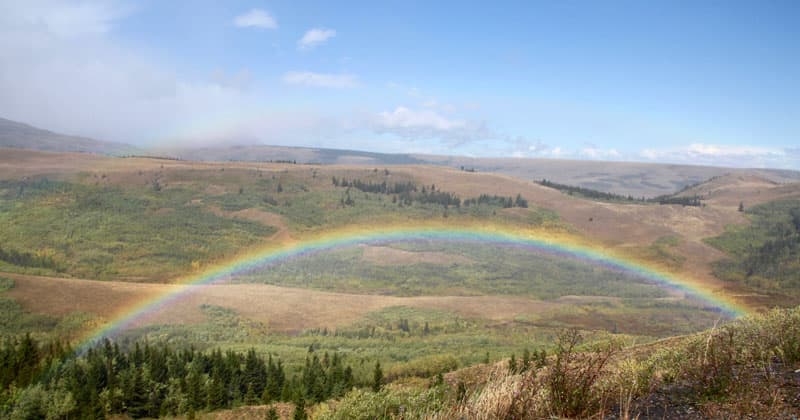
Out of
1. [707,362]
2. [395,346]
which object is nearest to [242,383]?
[395,346]

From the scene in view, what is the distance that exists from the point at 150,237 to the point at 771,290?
647ft

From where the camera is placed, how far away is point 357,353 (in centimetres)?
8344

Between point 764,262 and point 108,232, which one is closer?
point 108,232

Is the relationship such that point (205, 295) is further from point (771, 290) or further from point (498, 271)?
point (771, 290)

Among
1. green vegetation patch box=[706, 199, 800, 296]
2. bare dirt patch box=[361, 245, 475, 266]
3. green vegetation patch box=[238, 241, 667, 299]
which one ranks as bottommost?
green vegetation patch box=[238, 241, 667, 299]

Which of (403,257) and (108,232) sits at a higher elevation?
(108,232)

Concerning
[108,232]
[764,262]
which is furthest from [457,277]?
[108,232]

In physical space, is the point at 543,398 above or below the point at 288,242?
above

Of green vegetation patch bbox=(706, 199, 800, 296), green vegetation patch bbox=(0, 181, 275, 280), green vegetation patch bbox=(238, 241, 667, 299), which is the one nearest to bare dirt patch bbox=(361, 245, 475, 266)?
green vegetation patch bbox=(238, 241, 667, 299)

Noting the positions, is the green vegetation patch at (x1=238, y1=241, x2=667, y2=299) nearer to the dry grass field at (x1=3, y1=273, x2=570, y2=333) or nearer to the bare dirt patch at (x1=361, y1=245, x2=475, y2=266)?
the bare dirt patch at (x1=361, y1=245, x2=475, y2=266)

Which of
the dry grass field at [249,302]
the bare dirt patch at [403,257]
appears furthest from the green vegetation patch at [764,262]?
the bare dirt patch at [403,257]

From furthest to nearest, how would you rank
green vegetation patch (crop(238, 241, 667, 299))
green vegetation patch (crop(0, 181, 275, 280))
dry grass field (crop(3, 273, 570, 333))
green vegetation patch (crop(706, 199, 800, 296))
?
green vegetation patch (crop(706, 199, 800, 296)) → green vegetation patch (crop(238, 241, 667, 299)) → green vegetation patch (crop(0, 181, 275, 280)) → dry grass field (crop(3, 273, 570, 333))

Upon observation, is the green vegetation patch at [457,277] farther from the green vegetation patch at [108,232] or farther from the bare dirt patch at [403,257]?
the green vegetation patch at [108,232]

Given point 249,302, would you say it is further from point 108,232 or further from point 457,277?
point 108,232
